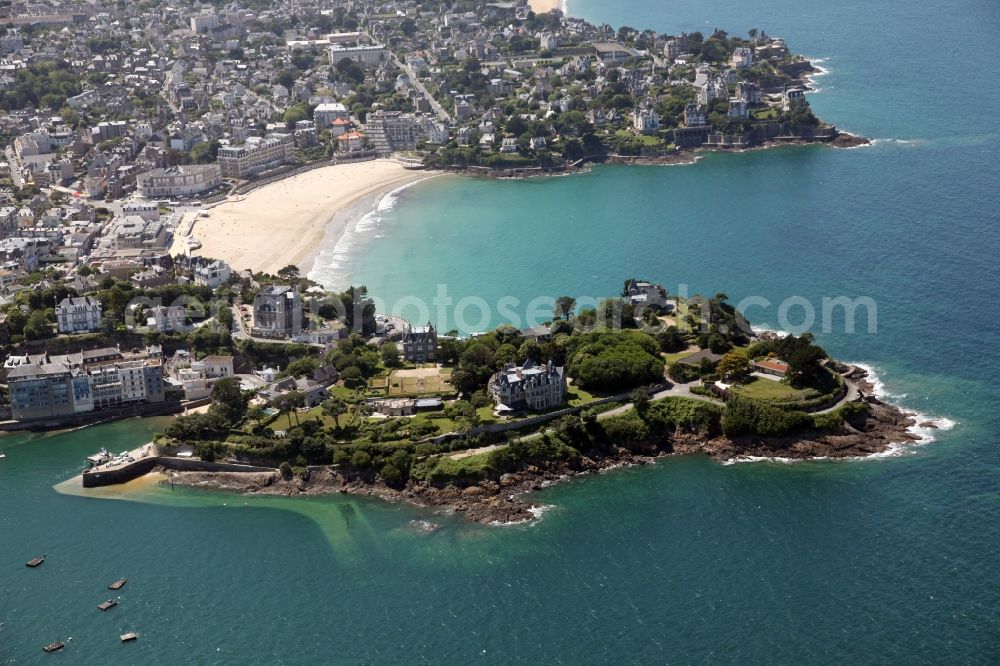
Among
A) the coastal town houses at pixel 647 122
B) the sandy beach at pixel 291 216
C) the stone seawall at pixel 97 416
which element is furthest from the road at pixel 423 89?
the stone seawall at pixel 97 416

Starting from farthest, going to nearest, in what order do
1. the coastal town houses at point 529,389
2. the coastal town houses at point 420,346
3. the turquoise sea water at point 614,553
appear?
1. the coastal town houses at point 420,346
2. the coastal town houses at point 529,389
3. the turquoise sea water at point 614,553

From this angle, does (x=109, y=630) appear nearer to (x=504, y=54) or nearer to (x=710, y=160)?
(x=710, y=160)

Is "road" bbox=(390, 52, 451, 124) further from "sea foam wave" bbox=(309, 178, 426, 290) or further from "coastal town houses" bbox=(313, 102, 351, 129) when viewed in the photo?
"sea foam wave" bbox=(309, 178, 426, 290)

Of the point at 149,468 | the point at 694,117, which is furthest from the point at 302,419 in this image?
the point at 694,117

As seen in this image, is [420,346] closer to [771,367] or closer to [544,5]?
[771,367]

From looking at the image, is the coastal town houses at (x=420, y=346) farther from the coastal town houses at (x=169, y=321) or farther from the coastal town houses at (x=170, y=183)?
the coastal town houses at (x=170, y=183)

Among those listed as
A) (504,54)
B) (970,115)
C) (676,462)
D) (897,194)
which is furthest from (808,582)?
(504,54)
